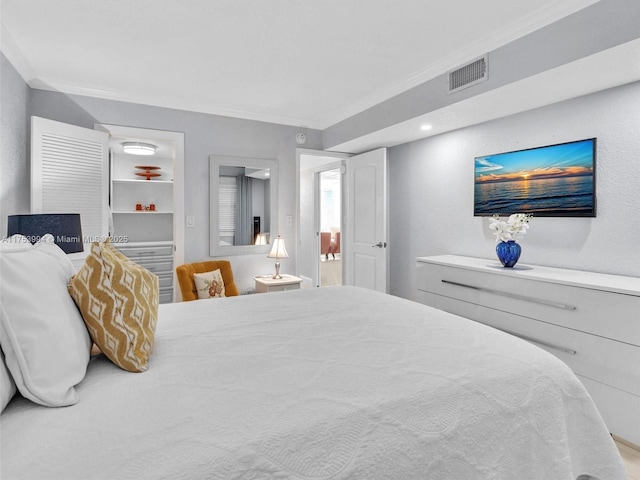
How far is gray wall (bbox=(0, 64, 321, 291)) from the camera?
2883 millimetres

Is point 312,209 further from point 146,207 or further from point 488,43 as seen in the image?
point 488,43

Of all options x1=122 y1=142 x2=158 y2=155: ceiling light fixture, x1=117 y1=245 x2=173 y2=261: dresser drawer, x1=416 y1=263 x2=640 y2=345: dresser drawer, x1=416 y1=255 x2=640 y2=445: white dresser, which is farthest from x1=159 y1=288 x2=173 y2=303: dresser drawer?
x1=416 y1=255 x2=640 y2=445: white dresser

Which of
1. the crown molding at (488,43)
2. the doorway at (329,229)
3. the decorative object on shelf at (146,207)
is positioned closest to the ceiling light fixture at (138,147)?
the decorative object on shelf at (146,207)

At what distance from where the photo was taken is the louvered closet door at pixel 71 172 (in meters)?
2.93

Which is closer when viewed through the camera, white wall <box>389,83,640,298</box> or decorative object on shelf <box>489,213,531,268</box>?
white wall <box>389,83,640,298</box>

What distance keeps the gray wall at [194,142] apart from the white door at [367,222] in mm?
687

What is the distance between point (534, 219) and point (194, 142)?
338 cm

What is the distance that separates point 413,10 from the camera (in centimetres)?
214

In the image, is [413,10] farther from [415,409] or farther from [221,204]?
[221,204]

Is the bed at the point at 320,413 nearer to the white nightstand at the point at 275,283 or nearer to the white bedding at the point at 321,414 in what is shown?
the white bedding at the point at 321,414

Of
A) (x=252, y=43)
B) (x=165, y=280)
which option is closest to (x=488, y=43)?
(x=252, y=43)

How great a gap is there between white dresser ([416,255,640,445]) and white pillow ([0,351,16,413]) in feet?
8.79

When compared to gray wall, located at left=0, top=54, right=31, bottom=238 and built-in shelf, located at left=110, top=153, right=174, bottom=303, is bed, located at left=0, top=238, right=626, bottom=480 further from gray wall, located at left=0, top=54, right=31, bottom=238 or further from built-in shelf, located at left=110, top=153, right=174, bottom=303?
built-in shelf, located at left=110, top=153, right=174, bottom=303

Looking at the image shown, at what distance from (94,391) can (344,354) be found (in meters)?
0.76
